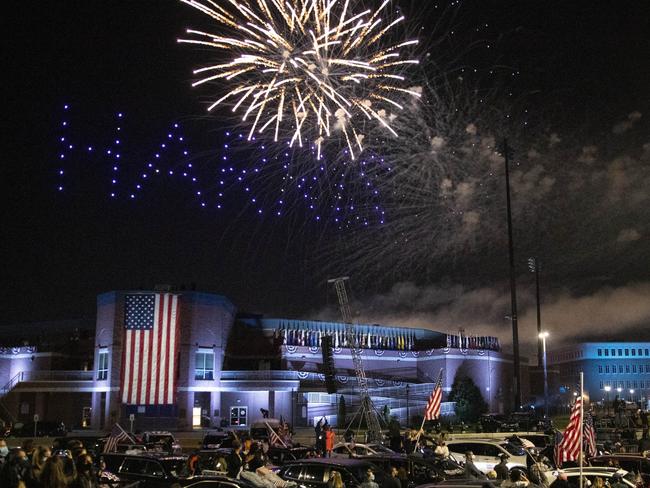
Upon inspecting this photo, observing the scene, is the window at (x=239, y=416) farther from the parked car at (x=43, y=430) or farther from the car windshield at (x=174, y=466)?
the car windshield at (x=174, y=466)

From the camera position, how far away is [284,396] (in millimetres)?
54375

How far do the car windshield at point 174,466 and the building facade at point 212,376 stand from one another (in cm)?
2531

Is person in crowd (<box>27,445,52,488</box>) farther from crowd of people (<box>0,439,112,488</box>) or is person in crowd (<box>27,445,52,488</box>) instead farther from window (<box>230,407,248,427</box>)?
window (<box>230,407,248,427</box>)

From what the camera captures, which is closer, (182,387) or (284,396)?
(182,387)

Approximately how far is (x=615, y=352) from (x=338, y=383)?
68656mm

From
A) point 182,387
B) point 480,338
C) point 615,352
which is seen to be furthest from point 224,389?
point 615,352

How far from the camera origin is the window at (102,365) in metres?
51.3

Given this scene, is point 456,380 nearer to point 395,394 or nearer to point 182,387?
point 395,394

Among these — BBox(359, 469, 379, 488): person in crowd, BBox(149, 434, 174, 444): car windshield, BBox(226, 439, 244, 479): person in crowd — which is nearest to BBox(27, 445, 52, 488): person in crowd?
BBox(226, 439, 244, 479): person in crowd

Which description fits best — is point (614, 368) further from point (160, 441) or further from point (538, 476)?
point (538, 476)

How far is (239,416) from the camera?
5419 centimetres

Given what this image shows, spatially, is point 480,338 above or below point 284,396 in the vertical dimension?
above

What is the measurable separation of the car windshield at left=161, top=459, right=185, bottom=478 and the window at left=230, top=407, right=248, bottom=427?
3509 centimetres

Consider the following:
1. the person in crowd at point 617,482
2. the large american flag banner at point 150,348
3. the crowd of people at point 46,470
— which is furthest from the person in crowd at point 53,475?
the large american flag banner at point 150,348
